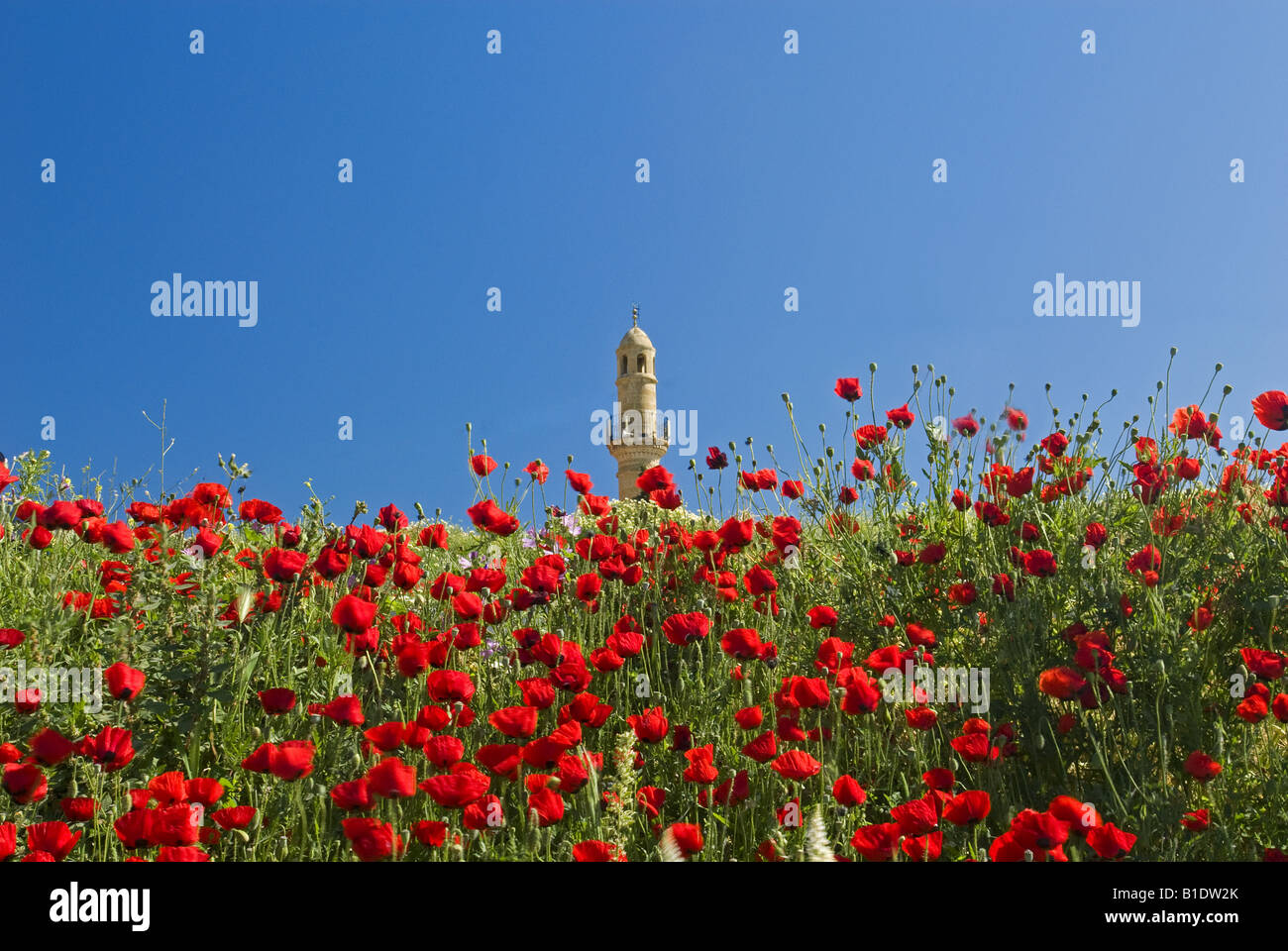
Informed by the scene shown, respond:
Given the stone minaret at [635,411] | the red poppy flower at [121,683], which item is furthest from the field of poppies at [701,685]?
the stone minaret at [635,411]

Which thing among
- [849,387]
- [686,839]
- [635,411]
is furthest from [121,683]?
[635,411]

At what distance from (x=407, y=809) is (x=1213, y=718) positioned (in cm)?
249

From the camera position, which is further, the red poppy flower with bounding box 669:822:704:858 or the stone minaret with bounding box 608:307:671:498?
the stone minaret with bounding box 608:307:671:498

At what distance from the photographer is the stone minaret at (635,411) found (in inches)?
1847

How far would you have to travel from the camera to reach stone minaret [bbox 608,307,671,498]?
46.9m

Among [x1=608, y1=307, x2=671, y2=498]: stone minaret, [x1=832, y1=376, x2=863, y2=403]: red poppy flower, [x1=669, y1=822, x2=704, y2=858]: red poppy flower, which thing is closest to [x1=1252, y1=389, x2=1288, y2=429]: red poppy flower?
[x1=832, y1=376, x2=863, y2=403]: red poppy flower

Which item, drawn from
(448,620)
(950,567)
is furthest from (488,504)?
(950,567)

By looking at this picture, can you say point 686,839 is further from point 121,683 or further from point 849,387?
point 849,387

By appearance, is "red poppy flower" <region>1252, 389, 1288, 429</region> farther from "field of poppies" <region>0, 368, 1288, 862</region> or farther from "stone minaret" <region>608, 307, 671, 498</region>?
"stone minaret" <region>608, 307, 671, 498</region>

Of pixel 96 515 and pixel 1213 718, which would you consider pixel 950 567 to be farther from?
pixel 96 515

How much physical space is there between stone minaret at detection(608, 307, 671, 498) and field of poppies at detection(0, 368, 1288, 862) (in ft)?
133

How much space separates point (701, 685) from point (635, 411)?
160ft

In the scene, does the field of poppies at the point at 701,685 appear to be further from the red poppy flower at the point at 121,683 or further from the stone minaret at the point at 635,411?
the stone minaret at the point at 635,411
